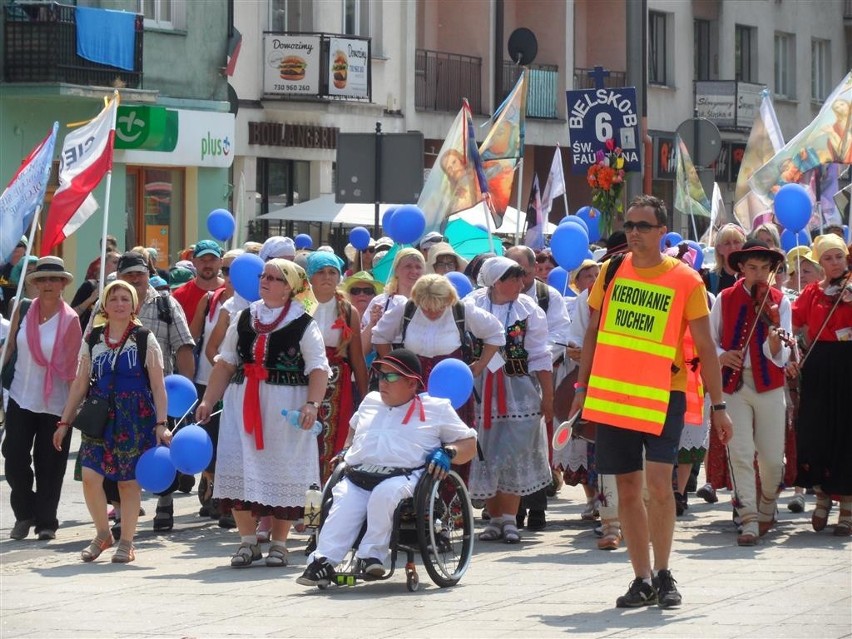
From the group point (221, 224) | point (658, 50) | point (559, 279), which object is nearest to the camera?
point (559, 279)

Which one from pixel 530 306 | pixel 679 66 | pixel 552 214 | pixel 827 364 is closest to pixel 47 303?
pixel 530 306

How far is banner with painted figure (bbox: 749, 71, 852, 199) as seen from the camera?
15883mm

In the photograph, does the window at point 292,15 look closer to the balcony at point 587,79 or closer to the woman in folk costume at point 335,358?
the balcony at point 587,79

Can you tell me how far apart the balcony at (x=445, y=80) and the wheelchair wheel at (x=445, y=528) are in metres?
26.7

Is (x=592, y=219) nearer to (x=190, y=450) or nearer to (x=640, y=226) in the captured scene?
(x=190, y=450)

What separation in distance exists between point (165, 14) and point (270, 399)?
64.4ft

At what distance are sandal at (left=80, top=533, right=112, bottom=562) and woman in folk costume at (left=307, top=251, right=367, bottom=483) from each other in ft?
4.59

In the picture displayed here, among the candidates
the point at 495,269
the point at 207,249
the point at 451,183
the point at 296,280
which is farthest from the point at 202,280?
the point at 296,280

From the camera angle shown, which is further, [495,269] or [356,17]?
[356,17]

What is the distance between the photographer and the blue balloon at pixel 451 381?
10.8m

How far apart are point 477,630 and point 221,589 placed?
2.01 meters

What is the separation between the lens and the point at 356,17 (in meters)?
34.8

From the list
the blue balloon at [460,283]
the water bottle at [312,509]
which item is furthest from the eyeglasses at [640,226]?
the blue balloon at [460,283]

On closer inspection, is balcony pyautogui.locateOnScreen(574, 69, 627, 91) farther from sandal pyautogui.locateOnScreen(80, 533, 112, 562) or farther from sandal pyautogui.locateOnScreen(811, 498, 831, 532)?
sandal pyautogui.locateOnScreen(80, 533, 112, 562)
